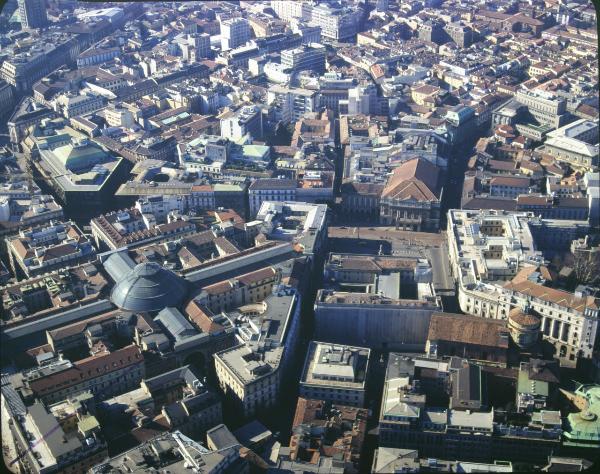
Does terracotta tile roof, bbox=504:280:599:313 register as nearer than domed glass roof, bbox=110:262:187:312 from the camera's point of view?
Yes

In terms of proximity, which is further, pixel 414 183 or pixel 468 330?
pixel 414 183

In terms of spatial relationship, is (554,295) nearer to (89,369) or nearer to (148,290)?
(148,290)

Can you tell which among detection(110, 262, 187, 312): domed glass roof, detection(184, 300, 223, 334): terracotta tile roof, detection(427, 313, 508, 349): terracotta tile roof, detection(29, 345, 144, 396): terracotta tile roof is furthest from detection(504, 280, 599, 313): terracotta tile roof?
detection(29, 345, 144, 396): terracotta tile roof

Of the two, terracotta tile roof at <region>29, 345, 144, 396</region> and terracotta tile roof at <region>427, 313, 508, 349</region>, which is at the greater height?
terracotta tile roof at <region>29, 345, 144, 396</region>

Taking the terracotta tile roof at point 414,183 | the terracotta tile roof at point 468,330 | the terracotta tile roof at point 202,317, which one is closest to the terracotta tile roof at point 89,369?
the terracotta tile roof at point 202,317

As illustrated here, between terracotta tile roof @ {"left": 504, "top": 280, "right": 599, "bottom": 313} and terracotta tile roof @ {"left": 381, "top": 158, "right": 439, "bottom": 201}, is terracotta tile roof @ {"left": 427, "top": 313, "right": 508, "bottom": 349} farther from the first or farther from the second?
terracotta tile roof @ {"left": 381, "top": 158, "right": 439, "bottom": 201}

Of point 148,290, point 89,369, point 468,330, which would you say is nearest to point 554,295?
point 468,330

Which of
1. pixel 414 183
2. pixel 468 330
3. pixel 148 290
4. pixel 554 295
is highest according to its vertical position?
pixel 148 290

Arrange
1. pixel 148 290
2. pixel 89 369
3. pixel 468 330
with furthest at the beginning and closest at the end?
pixel 148 290 < pixel 468 330 < pixel 89 369

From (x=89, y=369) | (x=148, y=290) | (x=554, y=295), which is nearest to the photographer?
(x=89, y=369)
